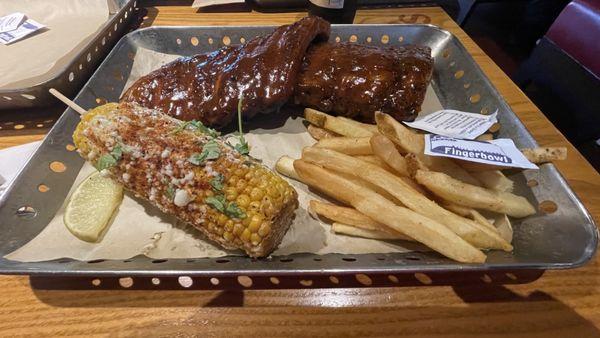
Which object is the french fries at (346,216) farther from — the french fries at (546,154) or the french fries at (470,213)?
the french fries at (546,154)

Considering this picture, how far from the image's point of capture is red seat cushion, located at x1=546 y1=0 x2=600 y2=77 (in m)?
2.94

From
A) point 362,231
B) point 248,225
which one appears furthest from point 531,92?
point 248,225

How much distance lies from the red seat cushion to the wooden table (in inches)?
81.6

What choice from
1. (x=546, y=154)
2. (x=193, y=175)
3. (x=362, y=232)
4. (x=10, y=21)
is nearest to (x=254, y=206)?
(x=193, y=175)

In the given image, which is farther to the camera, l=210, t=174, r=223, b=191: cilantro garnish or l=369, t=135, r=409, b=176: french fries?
l=369, t=135, r=409, b=176: french fries

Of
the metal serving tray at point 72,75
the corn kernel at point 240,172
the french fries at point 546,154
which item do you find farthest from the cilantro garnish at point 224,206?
the metal serving tray at point 72,75

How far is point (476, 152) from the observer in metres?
1.70

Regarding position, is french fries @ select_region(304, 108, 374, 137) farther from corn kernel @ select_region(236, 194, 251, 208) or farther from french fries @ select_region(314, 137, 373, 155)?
corn kernel @ select_region(236, 194, 251, 208)

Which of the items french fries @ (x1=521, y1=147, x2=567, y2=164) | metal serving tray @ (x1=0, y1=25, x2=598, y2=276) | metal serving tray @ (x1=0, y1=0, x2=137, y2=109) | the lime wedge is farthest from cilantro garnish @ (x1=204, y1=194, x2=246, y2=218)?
metal serving tray @ (x1=0, y1=0, x2=137, y2=109)

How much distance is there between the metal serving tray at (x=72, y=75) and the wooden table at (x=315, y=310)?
135 cm

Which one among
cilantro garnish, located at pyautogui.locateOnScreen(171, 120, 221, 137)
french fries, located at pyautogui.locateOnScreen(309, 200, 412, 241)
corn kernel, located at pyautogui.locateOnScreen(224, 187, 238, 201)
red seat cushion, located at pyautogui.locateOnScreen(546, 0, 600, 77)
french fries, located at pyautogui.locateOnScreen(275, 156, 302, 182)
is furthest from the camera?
red seat cushion, located at pyautogui.locateOnScreen(546, 0, 600, 77)

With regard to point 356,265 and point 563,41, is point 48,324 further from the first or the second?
point 563,41

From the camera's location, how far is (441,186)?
5.45ft

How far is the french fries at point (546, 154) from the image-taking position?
177 cm
